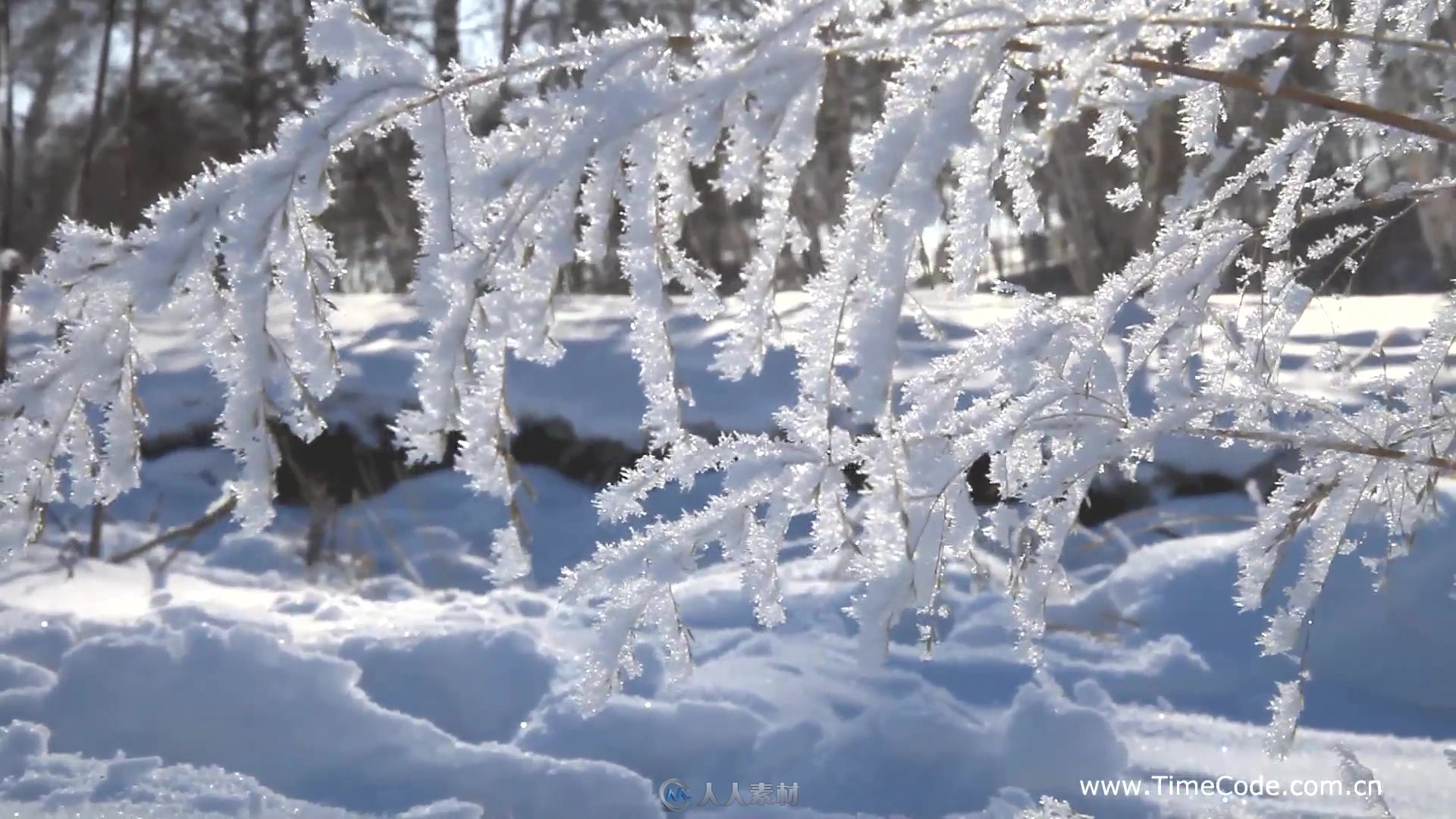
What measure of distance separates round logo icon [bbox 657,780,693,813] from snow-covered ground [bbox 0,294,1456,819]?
0.06 feet

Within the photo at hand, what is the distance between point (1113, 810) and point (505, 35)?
9295mm

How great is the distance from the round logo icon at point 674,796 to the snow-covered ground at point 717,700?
20 millimetres

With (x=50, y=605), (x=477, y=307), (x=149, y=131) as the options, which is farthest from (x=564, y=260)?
(x=149, y=131)

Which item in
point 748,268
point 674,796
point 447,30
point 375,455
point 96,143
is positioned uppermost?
point 447,30

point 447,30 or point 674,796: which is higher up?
point 447,30

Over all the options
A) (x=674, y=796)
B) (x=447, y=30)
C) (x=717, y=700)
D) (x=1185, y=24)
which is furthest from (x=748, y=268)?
(x=447, y=30)

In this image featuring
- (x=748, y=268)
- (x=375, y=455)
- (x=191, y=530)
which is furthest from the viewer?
(x=375, y=455)

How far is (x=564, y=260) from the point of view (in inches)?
41.3

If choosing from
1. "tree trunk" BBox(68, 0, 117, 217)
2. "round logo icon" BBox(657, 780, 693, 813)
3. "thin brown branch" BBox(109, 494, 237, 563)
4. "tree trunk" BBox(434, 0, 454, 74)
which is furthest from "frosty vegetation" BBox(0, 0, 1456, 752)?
"tree trunk" BBox(434, 0, 454, 74)

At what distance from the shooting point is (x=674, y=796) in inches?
74.1

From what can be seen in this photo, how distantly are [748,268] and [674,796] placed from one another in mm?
1054

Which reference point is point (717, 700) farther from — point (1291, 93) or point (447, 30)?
point (447, 30)

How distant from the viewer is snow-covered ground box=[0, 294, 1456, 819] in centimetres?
184

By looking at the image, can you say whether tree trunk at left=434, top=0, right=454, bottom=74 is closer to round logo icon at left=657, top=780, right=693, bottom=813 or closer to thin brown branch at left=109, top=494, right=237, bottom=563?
thin brown branch at left=109, top=494, right=237, bottom=563
